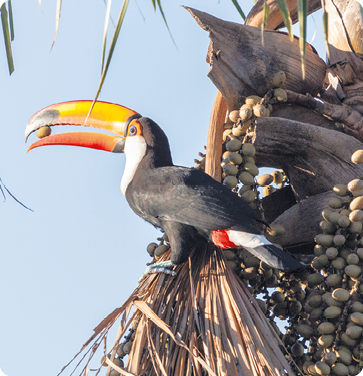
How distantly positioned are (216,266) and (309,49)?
4.89ft

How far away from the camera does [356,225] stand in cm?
216

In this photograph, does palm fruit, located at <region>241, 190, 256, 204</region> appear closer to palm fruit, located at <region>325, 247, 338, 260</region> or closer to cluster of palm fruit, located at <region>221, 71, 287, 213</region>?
cluster of palm fruit, located at <region>221, 71, 287, 213</region>

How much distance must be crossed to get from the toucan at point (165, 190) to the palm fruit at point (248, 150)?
0.69ft

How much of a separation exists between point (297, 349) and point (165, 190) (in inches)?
36.8

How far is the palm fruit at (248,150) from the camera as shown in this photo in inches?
97.0

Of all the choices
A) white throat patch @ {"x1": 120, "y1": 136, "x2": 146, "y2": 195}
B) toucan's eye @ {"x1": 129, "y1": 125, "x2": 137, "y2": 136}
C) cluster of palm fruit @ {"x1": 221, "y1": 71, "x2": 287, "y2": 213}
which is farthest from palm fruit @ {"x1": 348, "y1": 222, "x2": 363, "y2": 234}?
toucan's eye @ {"x1": 129, "y1": 125, "x2": 137, "y2": 136}

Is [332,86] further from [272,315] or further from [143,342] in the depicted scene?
[143,342]

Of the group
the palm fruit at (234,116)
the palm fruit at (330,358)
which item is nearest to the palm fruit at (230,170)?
the palm fruit at (234,116)

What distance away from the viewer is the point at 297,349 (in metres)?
2.13

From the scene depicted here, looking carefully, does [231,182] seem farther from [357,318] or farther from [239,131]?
[357,318]

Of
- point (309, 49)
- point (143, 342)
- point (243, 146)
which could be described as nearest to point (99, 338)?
point (143, 342)

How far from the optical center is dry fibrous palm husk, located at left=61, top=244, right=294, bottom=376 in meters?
1.82

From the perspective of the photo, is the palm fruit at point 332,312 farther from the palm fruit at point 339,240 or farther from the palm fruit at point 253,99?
the palm fruit at point 253,99

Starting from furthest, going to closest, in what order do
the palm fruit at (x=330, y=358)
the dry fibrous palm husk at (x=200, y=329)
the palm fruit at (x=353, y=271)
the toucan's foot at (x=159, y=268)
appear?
the toucan's foot at (x=159, y=268), the palm fruit at (x=353, y=271), the palm fruit at (x=330, y=358), the dry fibrous palm husk at (x=200, y=329)
